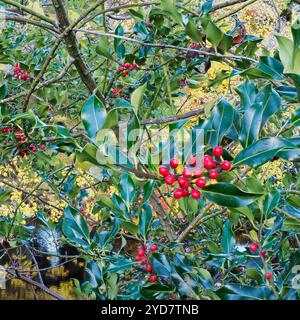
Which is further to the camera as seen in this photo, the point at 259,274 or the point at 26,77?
the point at 26,77

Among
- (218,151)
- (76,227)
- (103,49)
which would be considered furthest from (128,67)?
(218,151)

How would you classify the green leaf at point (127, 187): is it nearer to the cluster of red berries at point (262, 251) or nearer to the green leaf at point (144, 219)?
the green leaf at point (144, 219)

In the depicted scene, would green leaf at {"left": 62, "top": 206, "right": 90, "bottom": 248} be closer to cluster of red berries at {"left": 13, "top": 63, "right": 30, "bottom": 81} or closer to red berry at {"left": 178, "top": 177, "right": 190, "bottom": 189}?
red berry at {"left": 178, "top": 177, "right": 190, "bottom": 189}

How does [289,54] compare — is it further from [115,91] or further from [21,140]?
[115,91]

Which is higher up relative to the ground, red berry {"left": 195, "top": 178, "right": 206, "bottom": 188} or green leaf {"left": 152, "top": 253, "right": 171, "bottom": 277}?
red berry {"left": 195, "top": 178, "right": 206, "bottom": 188}

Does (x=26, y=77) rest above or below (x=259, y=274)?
above

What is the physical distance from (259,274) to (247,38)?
661mm

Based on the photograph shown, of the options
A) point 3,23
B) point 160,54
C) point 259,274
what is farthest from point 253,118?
point 3,23

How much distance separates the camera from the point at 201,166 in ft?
2.12

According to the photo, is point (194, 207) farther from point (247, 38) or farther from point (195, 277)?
point (247, 38)

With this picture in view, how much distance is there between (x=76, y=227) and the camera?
0.99 metres

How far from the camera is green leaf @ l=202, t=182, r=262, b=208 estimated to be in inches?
23.5

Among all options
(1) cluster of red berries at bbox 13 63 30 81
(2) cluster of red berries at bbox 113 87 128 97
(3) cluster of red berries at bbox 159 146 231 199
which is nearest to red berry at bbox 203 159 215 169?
(3) cluster of red berries at bbox 159 146 231 199

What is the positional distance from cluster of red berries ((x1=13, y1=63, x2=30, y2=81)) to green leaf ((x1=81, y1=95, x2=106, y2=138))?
1246 mm
